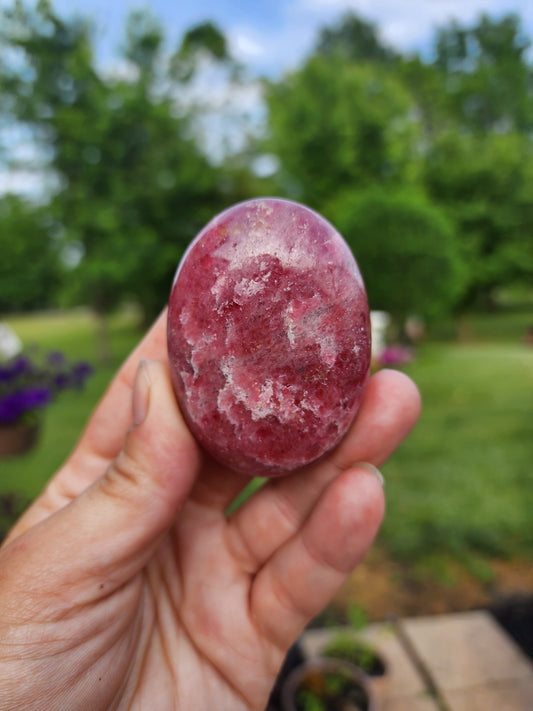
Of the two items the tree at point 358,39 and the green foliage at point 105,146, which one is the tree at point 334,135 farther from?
the tree at point 358,39

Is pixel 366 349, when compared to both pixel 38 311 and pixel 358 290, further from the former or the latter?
pixel 38 311

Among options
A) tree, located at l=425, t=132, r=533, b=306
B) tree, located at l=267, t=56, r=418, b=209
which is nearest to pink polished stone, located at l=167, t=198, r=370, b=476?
tree, located at l=267, t=56, r=418, b=209

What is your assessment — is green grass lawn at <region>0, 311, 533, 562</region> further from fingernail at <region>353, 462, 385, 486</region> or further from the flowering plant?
fingernail at <region>353, 462, 385, 486</region>

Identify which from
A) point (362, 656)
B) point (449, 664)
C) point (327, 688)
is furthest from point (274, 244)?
point (449, 664)

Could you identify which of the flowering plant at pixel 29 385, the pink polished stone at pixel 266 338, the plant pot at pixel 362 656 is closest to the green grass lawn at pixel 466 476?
the plant pot at pixel 362 656

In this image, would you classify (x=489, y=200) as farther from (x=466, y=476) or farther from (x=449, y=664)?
(x=449, y=664)

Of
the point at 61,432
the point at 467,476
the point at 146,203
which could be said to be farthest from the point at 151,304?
the point at 467,476
